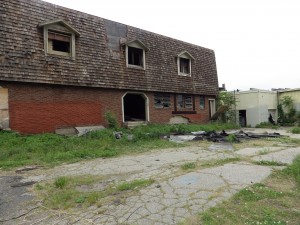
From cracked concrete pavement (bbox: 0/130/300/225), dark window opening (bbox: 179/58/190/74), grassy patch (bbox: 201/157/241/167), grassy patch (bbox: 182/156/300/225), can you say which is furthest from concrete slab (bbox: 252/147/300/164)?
dark window opening (bbox: 179/58/190/74)

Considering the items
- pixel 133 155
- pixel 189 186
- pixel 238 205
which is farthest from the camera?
pixel 133 155

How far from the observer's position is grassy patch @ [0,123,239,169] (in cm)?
860

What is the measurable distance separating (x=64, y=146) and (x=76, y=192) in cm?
562

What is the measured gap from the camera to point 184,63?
2123 centimetres

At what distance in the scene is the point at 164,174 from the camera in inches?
246

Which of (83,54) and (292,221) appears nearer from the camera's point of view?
(292,221)

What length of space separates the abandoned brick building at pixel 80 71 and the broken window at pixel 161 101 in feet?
0.22

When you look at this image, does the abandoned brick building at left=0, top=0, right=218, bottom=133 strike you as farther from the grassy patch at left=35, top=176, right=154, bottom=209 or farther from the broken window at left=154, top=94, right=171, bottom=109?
the grassy patch at left=35, top=176, right=154, bottom=209

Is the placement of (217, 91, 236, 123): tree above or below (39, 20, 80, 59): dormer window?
below

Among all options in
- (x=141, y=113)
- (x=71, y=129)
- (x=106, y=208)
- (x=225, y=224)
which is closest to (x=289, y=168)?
(x=225, y=224)

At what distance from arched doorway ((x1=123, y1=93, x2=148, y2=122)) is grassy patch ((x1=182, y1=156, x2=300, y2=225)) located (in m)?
13.3

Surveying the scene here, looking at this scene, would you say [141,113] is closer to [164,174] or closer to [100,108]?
[100,108]

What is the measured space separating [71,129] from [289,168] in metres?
10.4

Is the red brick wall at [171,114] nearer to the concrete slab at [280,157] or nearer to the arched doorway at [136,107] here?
the arched doorway at [136,107]
